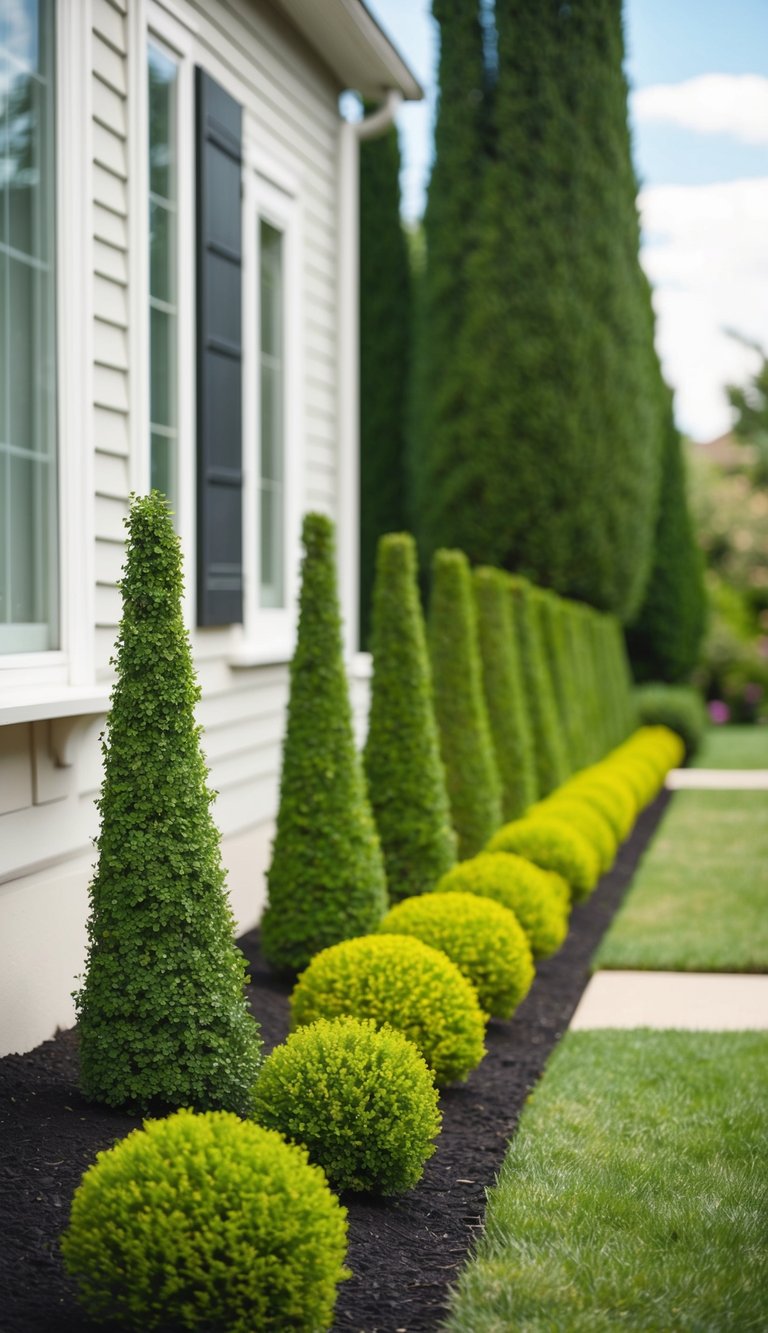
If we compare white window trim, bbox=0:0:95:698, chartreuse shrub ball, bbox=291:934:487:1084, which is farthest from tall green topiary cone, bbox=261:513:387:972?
white window trim, bbox=0:0:95:698

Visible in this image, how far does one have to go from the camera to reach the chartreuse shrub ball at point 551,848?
21.9ft

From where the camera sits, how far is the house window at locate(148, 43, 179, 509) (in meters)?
5.29

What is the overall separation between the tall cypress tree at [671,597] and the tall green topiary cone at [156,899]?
1562cm

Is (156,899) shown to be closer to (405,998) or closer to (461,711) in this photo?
(405,998)

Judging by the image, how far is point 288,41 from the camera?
7098 millimetres

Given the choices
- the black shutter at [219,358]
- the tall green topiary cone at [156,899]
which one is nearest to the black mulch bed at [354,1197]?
the tall green topiary cone at [156,899]

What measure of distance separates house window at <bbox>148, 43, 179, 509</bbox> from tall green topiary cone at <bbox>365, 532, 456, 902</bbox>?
1187mm

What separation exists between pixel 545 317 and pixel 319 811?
862cm

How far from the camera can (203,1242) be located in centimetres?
242

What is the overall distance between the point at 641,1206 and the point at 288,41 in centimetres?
599

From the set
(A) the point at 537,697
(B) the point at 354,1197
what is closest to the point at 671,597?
(A) the point at 537,697

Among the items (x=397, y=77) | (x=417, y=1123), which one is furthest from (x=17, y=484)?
(x=397, y=77)

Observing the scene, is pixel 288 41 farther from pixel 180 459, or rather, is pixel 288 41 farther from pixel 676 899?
pixel 676 899

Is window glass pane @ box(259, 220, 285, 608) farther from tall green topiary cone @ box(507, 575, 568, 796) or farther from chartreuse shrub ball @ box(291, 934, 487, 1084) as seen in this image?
chartreuse shrub ball @ box(291, 934, 487, 1084)
